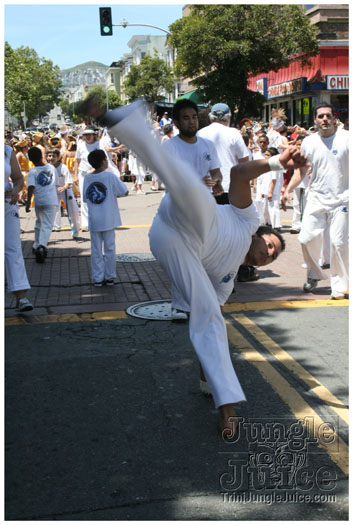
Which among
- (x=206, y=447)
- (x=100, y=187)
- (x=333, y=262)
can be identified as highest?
(x=100, y=187)

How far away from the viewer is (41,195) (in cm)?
980

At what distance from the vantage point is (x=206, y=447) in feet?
12.1

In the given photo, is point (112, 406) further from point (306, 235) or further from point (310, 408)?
point (306, 235)

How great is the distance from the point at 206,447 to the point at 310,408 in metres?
0.88

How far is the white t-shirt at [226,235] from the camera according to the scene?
3.77m

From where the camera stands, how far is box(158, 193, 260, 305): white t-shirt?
377cm

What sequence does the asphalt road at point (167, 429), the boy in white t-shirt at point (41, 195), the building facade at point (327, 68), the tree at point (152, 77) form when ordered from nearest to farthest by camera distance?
1. the asphalt road at point (167, 429)
2. the boy in white t-shirt at point (41, 195)
3. the building facade at point (327, 68)
4. the tree at point (152, 77)

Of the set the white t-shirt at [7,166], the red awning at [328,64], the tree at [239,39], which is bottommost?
the white t-shirt at [7,166]

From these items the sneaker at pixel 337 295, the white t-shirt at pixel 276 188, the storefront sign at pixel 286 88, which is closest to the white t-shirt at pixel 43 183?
the white t-shirt at pixel 276 188

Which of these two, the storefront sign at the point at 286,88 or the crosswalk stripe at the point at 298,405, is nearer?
the crosswalk stripe at the point at 298,405

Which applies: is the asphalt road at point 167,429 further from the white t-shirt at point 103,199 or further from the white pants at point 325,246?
the white t-shirt at point 103,199

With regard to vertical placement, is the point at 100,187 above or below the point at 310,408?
above

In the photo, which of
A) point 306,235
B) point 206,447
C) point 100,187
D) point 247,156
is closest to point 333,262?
point 306,235

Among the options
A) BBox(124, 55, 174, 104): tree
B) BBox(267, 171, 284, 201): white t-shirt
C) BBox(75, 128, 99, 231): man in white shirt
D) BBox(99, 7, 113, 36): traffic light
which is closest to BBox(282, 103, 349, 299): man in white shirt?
BBox(267, 171, 284, 201): white t-shirt
